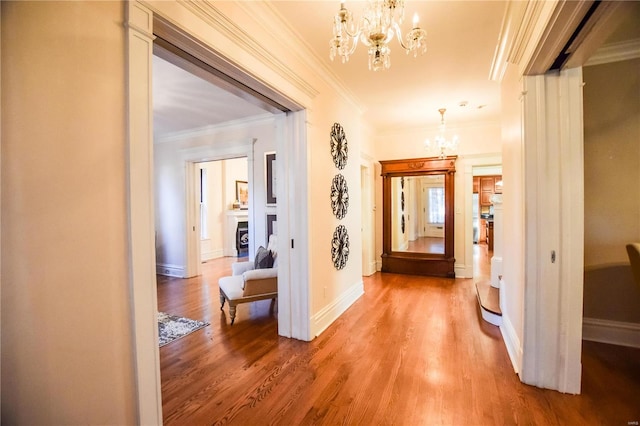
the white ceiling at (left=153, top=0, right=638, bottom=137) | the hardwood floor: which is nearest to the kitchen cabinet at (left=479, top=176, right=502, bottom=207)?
the white ceiling at (left=153, top=0, right=638, bottom=137)

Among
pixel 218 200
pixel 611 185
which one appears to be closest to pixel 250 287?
pixel 611 185

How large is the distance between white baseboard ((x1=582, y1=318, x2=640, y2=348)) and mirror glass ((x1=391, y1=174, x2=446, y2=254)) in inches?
98.1

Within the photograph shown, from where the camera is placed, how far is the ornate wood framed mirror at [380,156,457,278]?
5016 millimetres

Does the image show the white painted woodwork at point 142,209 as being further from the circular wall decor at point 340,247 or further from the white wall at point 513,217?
the white wall at point 513,217

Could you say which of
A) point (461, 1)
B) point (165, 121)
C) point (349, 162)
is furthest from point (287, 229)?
point (165, 121)

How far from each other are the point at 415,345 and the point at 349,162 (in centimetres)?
226

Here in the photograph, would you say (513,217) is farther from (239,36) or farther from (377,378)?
(239,36)

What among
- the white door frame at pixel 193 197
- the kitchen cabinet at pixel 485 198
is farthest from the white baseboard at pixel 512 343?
the kitchen cabinet at pixel 485 198

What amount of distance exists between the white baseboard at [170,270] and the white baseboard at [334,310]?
128 inches

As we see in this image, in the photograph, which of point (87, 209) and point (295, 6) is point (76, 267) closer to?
point (87, 209)

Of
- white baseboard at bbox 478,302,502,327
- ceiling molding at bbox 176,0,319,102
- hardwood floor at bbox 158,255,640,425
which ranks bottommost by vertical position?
hardwood floor at bbox 158,255,640,425

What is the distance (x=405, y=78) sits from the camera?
3.18 meters

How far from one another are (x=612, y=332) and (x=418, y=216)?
2.99 metres

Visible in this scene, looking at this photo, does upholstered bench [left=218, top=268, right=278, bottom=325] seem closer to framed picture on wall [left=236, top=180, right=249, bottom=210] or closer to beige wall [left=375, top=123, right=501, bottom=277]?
beige wall [left=375, top=123, right=501, bottom=277]
